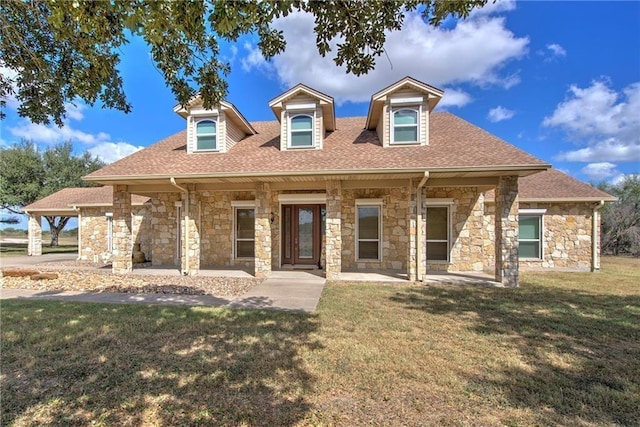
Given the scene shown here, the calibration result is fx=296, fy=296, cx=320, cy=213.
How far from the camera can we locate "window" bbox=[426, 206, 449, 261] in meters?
10.7

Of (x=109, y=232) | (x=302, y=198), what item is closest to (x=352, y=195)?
(x=302, y=198)

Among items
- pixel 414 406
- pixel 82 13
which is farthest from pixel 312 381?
pixel 82 13

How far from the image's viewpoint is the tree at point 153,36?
9.39 ft

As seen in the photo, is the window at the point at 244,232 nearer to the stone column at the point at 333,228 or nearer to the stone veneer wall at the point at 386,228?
A: the stone veneer wall at the point at 386,228

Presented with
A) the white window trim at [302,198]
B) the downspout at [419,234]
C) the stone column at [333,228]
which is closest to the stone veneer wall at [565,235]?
the downspout at [419,234]

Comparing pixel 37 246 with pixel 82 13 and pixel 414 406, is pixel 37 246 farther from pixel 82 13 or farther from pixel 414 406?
pixel 414 406

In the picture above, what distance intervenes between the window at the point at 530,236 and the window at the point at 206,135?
38.8 feet

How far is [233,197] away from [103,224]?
26.4 feet

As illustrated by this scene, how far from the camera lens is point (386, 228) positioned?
10734 mm

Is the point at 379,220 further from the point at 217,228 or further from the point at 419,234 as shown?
the point at 217,228

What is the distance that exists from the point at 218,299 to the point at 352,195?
19.8ft

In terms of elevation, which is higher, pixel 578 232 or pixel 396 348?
pixel 578 232

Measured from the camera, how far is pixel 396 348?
4215 millimetres

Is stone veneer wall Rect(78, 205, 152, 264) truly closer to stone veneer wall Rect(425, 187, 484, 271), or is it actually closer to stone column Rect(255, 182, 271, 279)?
stone column Rect(255, 182, 271, 279)
